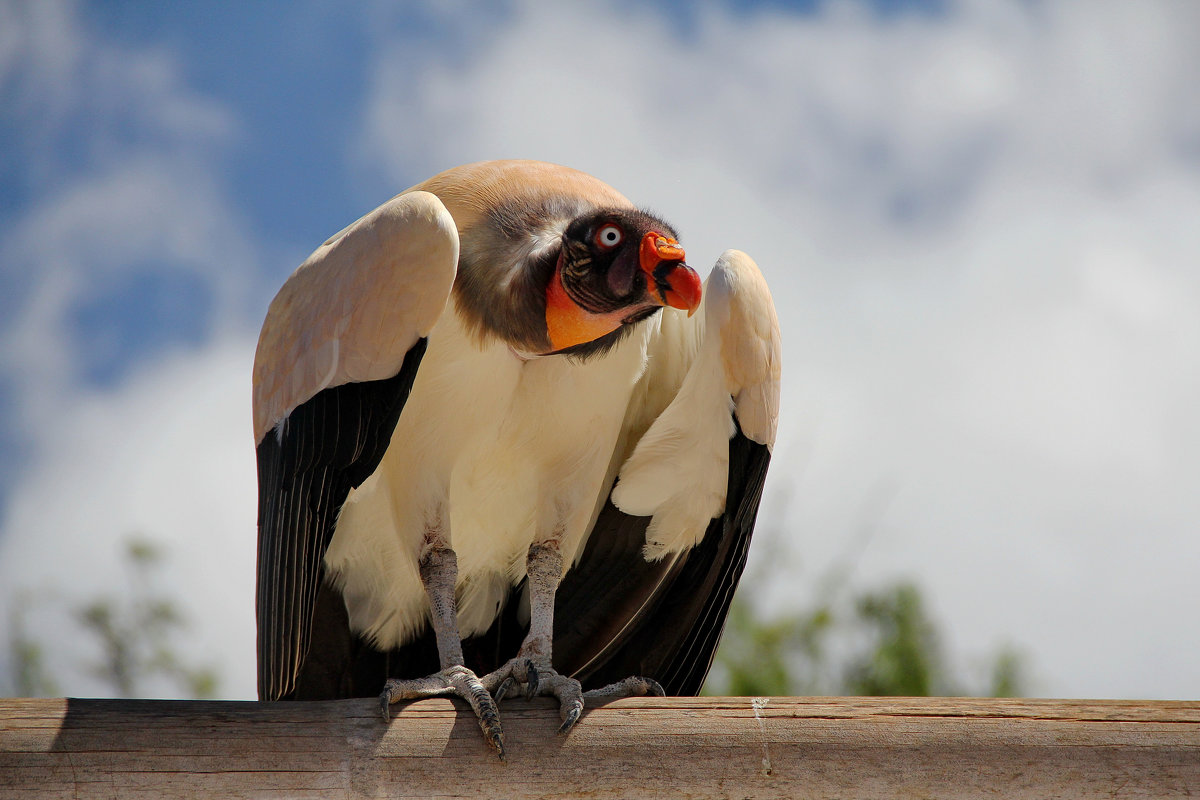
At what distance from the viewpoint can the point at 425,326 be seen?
2.76 meters

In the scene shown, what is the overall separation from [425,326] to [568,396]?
0.63 meters

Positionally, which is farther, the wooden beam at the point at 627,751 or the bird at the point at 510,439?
→ the bird at the point at 510,439

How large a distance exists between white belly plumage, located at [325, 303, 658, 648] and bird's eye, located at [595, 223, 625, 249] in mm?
416

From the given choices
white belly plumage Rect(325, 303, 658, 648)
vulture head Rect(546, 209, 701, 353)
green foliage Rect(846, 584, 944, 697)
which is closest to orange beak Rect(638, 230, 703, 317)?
vulture head Rect(546, 209, 701, 353)

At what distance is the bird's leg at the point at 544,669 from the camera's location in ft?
8.22

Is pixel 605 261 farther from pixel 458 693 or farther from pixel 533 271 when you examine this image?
pixel 458 693

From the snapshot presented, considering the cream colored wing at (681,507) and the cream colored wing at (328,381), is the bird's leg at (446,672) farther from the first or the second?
the cream colored wing at (681,507)

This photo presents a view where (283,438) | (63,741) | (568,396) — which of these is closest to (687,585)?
(568,396)

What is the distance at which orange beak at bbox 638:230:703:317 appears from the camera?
2814 mm

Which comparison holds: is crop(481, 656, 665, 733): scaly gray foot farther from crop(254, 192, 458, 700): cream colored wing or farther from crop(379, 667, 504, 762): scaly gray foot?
crop(254, 192, 458, 700): cream colored wing

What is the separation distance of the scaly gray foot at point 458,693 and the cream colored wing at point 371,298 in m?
0.85

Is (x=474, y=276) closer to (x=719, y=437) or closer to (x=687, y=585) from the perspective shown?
(x=719, y=437)

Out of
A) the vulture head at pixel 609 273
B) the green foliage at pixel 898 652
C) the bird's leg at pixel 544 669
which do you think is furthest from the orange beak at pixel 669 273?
the green foliage at pixel 898 652

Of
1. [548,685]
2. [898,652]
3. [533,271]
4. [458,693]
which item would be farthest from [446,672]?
[898,652]
